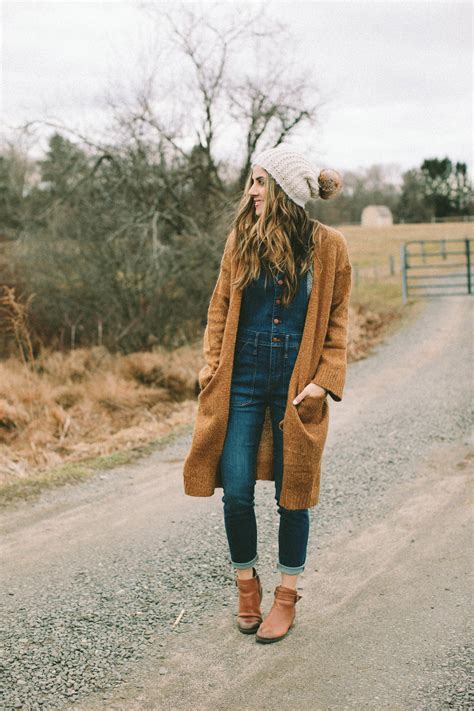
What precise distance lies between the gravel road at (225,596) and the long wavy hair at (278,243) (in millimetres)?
1459

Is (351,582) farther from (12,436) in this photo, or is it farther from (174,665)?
(12,436)

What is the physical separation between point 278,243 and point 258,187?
26 cm

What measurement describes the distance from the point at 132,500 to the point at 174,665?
2.45m

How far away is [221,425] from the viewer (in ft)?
9.50

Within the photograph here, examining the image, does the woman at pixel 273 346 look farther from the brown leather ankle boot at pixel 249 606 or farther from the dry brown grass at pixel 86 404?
the dry brown grass at pixel 86 404

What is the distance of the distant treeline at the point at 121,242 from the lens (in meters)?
13.4

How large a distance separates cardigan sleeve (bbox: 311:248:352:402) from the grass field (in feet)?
10.7

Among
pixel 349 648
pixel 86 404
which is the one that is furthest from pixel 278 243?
pixel 86 404

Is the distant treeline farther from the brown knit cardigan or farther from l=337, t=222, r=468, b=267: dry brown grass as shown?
l=337, t=222, r=468, b=267: dry brown grass

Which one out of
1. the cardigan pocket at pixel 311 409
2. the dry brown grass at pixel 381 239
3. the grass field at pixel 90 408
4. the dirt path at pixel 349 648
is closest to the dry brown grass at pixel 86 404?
the grass field at pixel 90 408

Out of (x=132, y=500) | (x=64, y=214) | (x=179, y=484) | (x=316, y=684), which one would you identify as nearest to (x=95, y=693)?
(x=316, y=684)

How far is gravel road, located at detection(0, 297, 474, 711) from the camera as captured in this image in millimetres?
2732

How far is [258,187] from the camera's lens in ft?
9.45

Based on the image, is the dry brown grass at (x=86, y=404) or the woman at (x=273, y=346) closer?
the woman at (x=273, y=346)
